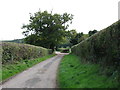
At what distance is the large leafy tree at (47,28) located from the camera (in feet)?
151

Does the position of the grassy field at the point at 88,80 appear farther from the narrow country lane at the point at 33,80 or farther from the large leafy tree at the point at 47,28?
the large leafy tree at the point at 47,28

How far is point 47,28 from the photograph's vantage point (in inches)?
1882

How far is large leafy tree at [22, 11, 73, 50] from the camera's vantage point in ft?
151

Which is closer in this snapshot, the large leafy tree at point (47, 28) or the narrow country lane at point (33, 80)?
the narrow country lane at point (33, 80)

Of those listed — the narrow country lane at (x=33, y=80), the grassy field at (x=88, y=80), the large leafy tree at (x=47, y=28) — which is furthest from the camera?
the large leafy tree at (x=47, y=28)

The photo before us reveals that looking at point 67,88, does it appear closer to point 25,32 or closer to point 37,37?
point 37,37

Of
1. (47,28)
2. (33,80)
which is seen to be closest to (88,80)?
(33,80)

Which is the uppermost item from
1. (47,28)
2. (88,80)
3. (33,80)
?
(47,28)

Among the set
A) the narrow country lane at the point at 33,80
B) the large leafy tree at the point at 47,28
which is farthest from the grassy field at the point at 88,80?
the large leafy tree at the point at 47,28

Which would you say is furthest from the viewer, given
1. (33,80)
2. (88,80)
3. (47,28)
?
(47,28)

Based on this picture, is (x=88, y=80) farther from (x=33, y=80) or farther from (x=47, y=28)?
(x=47, y=28)

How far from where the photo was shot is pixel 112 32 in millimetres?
6652

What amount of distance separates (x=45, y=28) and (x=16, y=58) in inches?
1279

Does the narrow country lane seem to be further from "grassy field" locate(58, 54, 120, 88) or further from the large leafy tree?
the large leafy tree
